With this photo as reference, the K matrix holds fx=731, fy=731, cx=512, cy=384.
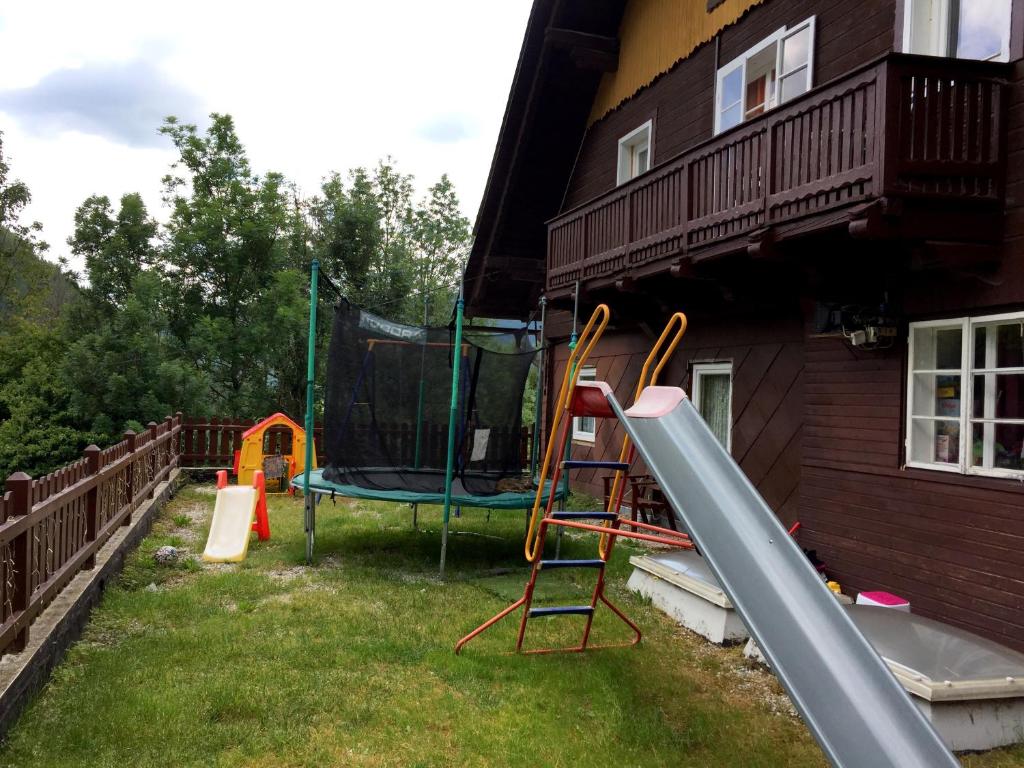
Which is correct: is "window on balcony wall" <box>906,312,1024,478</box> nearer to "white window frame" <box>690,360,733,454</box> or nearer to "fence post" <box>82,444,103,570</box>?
"white window frame" <box>690,360,733,454</box>

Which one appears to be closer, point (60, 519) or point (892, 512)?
point (60, 519)

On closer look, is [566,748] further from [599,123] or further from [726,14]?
[599,123]

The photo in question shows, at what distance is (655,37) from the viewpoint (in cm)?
1002

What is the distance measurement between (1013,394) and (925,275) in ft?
3.60

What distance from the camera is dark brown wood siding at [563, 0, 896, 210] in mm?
→ 6480

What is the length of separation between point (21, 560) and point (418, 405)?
4.33 metres

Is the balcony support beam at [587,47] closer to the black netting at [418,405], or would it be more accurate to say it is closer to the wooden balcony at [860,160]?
the wooden balcony at [860,160]

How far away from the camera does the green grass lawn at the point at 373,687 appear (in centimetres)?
346

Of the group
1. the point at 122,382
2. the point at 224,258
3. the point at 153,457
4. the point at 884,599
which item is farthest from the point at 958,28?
the point at 224,258

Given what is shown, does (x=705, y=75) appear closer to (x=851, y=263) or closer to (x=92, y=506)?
(x=851, y=263)

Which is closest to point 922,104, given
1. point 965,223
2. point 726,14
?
point 965,223

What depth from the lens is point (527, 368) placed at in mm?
7914

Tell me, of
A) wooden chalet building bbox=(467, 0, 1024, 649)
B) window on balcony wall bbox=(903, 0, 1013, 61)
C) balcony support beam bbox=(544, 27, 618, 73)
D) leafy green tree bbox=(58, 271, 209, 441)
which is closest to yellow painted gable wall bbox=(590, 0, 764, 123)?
wooden chalet building bbox=(467, 0, 1024, 649)

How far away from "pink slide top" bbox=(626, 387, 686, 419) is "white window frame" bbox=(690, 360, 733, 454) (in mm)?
4597
